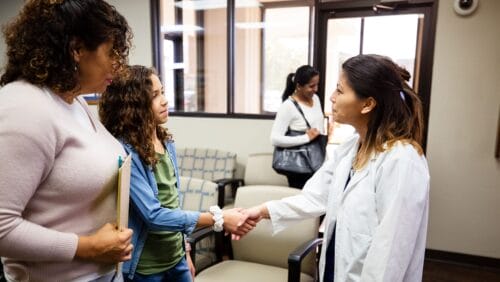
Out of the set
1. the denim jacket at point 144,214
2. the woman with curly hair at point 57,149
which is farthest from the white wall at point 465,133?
the woman with curly hair at point 57,149

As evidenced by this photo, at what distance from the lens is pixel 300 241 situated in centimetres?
202

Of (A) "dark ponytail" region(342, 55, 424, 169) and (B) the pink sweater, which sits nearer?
(B) the pink sweater

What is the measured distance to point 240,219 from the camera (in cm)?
157

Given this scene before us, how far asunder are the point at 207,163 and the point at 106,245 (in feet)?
9.27

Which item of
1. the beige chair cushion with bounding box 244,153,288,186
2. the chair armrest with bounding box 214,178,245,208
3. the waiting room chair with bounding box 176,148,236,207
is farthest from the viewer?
the waiting room chair with bounding box 176,148,236,207

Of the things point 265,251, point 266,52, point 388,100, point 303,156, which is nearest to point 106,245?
point 388,100

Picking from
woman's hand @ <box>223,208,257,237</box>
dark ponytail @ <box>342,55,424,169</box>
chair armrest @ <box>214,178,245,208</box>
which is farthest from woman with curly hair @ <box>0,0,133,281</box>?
chair armrest @ <box>214,178,245,208</box>

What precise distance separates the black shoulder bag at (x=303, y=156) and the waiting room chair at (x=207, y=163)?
2.51 feet

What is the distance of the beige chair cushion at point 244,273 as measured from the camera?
1904 mm

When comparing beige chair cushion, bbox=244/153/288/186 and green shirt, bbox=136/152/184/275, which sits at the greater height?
green shirt, bbox=136/152/184/275

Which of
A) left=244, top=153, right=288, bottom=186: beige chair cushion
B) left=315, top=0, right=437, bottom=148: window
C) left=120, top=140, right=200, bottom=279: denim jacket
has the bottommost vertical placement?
left=244, top=153, right=288, bottom=186: beige chair cushion

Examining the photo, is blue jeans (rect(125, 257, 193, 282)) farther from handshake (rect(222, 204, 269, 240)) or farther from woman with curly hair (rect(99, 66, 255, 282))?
handshake (rect(222, 204, 269, 240))

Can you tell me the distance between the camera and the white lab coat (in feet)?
3.54

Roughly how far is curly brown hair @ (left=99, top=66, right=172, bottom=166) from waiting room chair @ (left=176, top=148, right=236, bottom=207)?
223 centimetres
